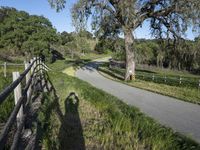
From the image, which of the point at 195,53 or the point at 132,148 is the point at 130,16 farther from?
the point at 132,148

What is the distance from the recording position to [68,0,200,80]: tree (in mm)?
27923

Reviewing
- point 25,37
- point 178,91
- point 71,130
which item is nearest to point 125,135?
point 71,130

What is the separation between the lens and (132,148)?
623cm

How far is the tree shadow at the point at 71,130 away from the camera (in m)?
6.46

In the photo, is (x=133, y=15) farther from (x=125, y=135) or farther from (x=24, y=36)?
(x=24, y=36)

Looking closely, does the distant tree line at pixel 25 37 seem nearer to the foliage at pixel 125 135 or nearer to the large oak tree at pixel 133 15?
the large oak tree at pixel 133 15

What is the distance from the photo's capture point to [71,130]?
Result: 24.9ft

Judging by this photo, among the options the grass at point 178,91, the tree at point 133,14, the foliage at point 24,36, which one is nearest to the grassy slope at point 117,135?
the grass at point 178,91

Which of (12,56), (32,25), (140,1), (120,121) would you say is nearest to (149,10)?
(140,1)

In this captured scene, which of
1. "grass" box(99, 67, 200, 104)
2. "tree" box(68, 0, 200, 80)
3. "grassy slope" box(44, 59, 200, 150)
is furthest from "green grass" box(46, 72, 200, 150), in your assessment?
"tree" box(68, 0, 200, 80)

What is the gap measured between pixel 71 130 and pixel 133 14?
22.1m

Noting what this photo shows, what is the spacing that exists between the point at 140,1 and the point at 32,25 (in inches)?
Answer: 2039

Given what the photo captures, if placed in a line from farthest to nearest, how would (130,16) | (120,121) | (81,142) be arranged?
1. (130,16)
2. (120,121)
3. (81,142)

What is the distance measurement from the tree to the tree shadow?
18.7 m
